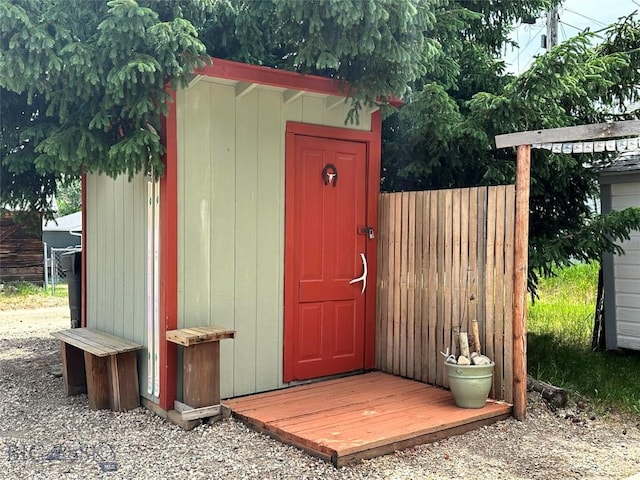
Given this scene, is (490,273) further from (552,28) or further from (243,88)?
(552,28)

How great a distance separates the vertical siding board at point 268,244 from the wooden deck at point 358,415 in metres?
0.28

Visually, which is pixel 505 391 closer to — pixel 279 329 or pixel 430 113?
pixel 279 329

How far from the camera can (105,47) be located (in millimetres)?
3793

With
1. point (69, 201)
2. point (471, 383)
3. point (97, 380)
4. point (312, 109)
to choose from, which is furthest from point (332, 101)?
point (69, 201)

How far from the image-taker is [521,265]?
169 inches

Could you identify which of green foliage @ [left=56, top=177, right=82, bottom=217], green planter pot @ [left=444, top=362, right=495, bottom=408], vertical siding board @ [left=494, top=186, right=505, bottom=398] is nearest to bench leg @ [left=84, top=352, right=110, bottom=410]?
green planter pot @ [left=444, top=362, right=495, bottom=408]

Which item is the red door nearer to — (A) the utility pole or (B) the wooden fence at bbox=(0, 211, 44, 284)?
(A) the utility pole

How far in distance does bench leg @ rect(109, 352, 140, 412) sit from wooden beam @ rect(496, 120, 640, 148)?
3.18 metres

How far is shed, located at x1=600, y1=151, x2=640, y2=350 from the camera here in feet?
21.7

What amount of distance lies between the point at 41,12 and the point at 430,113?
3059 mm

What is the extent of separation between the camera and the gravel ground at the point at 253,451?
3471 mm

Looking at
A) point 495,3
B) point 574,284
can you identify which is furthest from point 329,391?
point 574,284

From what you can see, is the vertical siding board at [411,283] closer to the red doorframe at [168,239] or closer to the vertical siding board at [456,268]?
the vertical siding board at [456,268]

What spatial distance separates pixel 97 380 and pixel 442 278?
2789 millimetres
